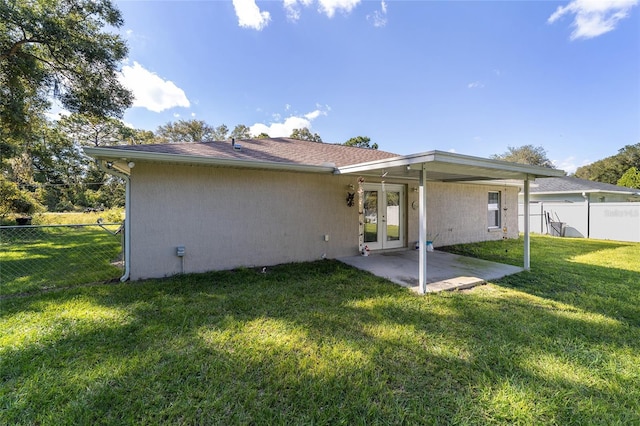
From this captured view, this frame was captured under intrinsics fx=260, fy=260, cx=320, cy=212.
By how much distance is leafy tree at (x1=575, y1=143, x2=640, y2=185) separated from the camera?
98.7 feet

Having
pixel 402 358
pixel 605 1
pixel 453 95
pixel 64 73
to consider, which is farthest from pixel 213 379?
pixel 453 95

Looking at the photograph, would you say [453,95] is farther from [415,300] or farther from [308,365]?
[308,365]

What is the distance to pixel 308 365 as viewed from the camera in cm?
259

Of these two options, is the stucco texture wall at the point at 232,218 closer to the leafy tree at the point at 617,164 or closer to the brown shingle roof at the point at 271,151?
the brown shingle roof at the point at 271,151

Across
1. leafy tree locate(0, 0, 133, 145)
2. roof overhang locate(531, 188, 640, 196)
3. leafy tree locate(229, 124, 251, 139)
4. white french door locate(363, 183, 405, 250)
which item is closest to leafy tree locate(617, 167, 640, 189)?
roof overhang locate(531, 188, 640, 196)

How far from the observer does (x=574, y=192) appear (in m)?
13.5

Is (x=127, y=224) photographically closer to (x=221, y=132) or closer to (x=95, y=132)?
(x=95, y=132)

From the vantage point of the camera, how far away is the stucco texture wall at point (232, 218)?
5.30 m

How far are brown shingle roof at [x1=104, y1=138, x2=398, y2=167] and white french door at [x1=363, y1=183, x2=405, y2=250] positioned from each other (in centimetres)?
122

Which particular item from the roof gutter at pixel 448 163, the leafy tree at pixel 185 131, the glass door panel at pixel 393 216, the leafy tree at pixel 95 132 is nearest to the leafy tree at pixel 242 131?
A: the leafy tree at pixel 185 131

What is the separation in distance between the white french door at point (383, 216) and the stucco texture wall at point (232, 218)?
58 centimetres

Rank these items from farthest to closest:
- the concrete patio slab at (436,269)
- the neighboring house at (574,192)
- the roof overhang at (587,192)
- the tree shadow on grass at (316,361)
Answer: the neighboring house at (574,192) → the roof overhang at (587,192) → the concrete patio slab at (436,269) → the tree shadow on grass at (316,361)

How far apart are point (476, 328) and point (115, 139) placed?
3505 centimetres

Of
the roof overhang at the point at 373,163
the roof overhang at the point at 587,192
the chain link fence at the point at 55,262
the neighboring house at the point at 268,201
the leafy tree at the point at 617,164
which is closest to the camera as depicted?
the roof overhang at the point at 373,163
